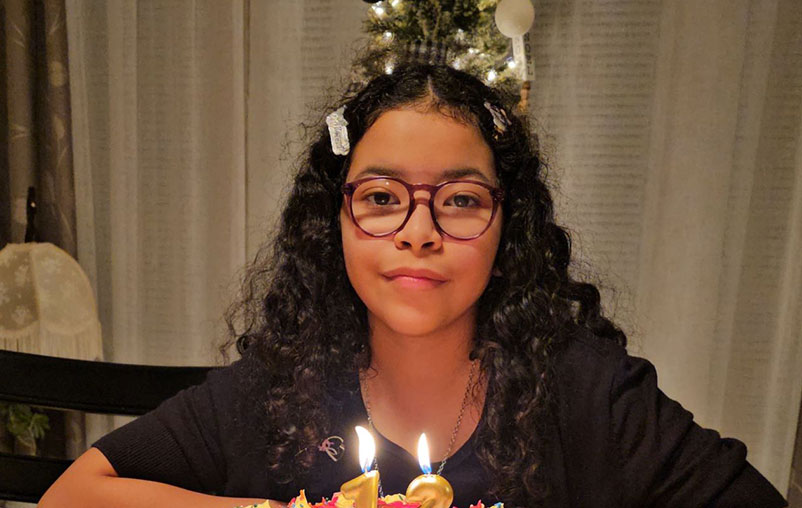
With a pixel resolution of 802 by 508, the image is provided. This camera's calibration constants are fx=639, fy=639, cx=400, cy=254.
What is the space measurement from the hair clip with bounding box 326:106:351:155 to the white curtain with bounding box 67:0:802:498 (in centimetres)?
84

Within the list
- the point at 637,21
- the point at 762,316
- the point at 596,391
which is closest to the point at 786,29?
the point at 637,21

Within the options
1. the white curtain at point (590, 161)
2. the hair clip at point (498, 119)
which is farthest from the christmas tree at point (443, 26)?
the hair clip at point (498, 119)

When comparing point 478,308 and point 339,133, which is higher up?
point 339,133

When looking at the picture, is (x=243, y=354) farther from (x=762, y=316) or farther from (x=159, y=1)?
(x=762, y=316)

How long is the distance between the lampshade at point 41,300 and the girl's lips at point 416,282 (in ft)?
4.63

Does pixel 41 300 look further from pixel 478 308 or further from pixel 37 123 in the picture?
pixel 478 308

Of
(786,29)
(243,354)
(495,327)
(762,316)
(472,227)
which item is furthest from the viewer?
(762,316)

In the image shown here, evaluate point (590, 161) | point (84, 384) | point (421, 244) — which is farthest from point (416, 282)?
point (590, 161)

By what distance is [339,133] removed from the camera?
42.0 inches

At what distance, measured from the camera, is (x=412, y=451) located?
1.13m

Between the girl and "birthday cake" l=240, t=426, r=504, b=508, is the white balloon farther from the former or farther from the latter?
"birthday cake" l=240, t=426, r=504, b=508

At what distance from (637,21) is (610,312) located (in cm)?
91

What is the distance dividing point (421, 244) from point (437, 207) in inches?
2.7

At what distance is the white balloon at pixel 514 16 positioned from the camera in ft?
5.35
